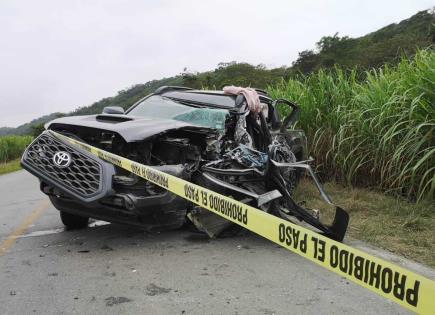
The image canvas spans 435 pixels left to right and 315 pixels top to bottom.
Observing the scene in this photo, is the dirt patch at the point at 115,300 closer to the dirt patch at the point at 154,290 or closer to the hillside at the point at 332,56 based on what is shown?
the dirt patch at the point at 154,290

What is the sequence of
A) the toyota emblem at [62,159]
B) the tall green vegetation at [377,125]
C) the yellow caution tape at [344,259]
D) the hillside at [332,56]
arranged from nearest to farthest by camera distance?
1. the yellow caution tape at [344,259]
2. the toyota emblem at [62,159]
3. the tall green vegetation at [377,125]
4. the hillside at [332,56]

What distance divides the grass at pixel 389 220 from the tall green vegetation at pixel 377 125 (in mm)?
271

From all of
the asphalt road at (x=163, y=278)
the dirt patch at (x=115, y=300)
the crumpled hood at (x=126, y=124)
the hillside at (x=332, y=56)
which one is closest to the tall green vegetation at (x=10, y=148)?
the hillside at (x=332, y=56)

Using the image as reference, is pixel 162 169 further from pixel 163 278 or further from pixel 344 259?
pixel 344 259

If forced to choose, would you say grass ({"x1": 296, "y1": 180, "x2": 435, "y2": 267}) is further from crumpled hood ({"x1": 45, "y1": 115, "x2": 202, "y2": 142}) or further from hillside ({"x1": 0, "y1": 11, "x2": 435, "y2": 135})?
hillside ({"x1": 0, "y1": 11, "x2": 435, "y2": 135})

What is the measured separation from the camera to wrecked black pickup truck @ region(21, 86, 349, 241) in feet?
14.8

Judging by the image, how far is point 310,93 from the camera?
9633 mm

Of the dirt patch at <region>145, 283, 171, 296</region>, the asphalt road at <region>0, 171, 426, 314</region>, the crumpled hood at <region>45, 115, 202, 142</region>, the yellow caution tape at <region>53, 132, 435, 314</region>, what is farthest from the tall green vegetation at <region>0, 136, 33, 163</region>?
the yellow caution tape at <region>53, 132, 435, 314</region>

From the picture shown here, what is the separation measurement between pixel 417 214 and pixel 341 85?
12.8 ft

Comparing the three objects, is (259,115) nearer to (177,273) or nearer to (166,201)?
(166,201)

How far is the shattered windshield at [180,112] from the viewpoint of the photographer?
5621mm

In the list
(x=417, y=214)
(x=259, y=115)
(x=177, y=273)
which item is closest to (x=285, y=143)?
(x=259, y=115)

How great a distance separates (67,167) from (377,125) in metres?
4.56

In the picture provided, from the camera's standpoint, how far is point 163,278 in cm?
395
